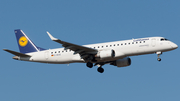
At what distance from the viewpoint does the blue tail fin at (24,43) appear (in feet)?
162

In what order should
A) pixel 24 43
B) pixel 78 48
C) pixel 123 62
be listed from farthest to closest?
1. pixel 24 43
2. pixel 123 62
3. pixel 78 48

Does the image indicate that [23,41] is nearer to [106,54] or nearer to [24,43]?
[24,43]

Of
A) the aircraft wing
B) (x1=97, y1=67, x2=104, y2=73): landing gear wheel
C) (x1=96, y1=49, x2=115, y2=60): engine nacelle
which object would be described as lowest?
(x1=97, y1=67, x2=104, y2=73): landing gear wheel

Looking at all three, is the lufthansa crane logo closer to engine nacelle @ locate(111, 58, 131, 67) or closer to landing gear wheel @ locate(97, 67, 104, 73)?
landing gear wheel @ locate(97, 67, 104, 73)

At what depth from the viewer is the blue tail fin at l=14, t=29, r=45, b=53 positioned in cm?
4947

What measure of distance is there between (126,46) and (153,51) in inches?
148

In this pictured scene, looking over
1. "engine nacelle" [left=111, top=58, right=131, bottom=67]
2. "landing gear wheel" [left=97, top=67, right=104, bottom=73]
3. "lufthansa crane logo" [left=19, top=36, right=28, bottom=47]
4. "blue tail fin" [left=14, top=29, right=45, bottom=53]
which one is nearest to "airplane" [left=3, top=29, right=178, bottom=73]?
"engine nacelle" [left=111, top=58, right=131, bottom=67]

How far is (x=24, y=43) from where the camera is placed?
50.5 m

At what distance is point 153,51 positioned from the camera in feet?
143

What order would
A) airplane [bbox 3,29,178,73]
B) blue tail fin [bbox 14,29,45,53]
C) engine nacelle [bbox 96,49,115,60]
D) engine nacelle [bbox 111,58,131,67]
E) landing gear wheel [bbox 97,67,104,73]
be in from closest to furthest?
engine nacelle [bbox 96,49,115,60] < airplane [bbox 3,29,178,73] < engine nacelle [bbox 111,58,131,67] < landing gear wheel [bbox 97,67,104,73] < blue tail fin [bbox 14,29,45,53]

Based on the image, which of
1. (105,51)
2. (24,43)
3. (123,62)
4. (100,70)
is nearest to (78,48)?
(105,51)

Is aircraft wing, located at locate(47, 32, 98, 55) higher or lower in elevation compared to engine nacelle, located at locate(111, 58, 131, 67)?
higher

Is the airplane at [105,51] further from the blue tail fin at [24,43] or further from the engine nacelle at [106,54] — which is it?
the blue tail fin at [24,43]

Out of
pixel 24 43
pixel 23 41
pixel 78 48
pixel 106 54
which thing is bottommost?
pixel 106 54
